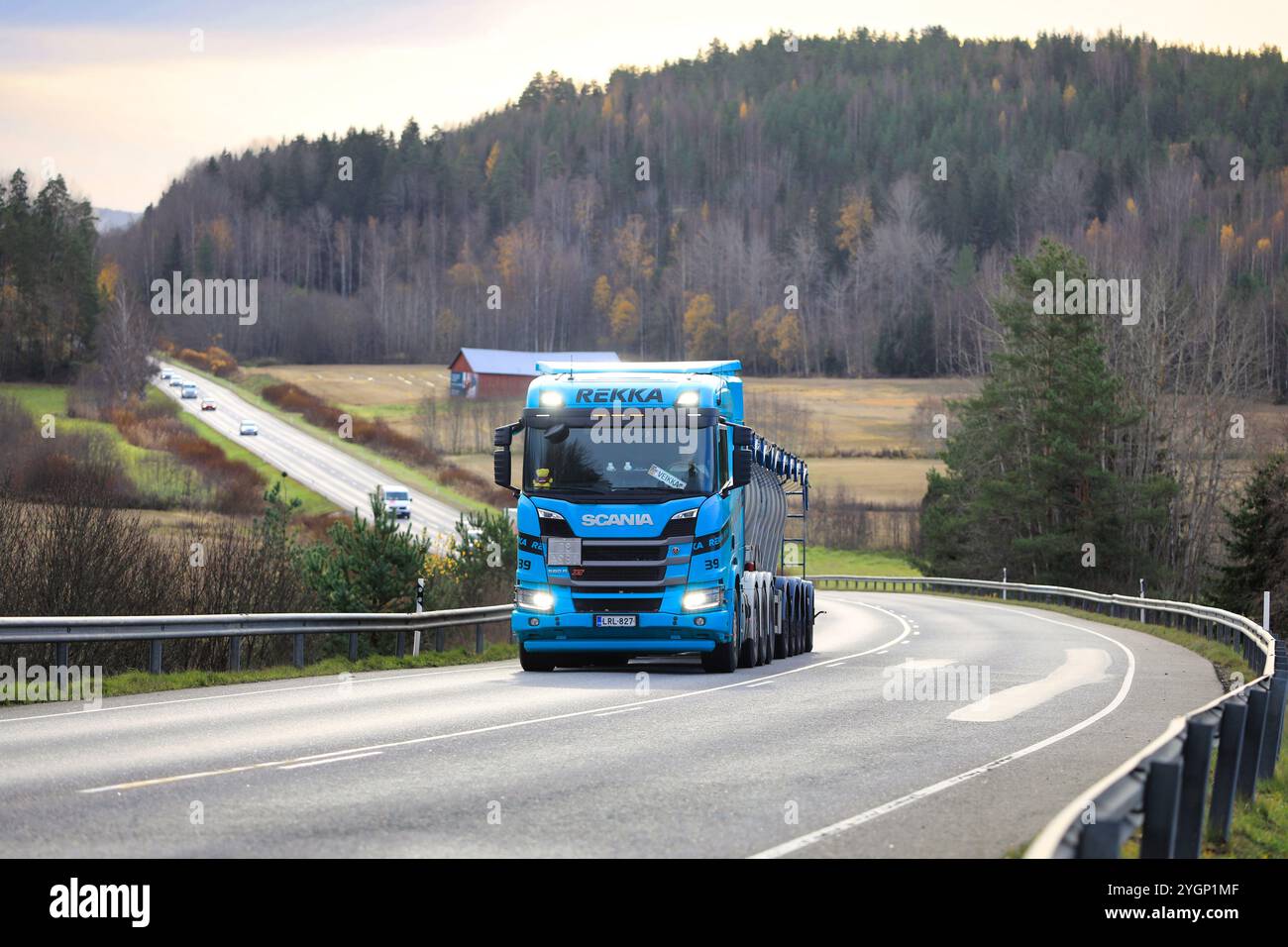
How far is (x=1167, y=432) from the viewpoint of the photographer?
243 feet

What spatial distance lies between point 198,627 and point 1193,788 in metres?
14.3

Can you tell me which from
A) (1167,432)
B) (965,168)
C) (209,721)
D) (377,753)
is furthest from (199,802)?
(965,168)

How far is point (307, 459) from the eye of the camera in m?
98.5

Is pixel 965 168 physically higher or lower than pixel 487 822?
higher

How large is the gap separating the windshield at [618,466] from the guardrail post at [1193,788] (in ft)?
41.0

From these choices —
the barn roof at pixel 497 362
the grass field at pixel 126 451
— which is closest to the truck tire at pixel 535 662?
the grass field at pixel 126 451

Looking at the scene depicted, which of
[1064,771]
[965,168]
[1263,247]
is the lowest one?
[1064,771]

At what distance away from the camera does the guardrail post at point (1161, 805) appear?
7.25 metres

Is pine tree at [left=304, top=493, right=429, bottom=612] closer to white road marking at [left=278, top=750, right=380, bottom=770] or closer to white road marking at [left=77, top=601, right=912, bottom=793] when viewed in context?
white road marking at [left=77, top=601, right=912, bottom=793]

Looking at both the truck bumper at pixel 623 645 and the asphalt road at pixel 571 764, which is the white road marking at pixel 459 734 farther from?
the truck bumper at pixel 623 645

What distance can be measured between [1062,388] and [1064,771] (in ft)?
200

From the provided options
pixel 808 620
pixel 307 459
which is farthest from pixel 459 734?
pixel 307 459

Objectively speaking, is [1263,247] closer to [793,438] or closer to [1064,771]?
[793,438]

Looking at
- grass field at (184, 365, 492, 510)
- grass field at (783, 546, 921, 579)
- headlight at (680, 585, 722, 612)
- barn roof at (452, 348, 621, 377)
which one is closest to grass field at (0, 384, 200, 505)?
grass field at (184, 365, 492, 510)
